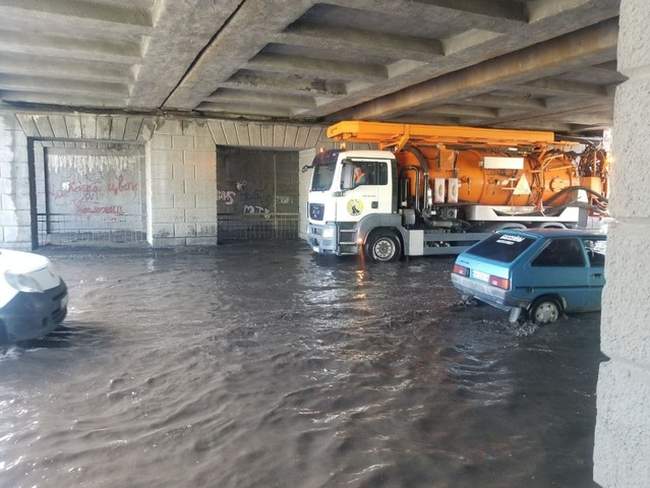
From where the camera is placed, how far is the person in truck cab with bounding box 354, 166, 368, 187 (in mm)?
13802

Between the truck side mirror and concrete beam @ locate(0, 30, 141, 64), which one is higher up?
concrete beam @ locate(0, 30, 141, 64)

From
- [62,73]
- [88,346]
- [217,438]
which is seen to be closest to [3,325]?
[88,346]

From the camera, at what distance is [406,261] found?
14.5 m

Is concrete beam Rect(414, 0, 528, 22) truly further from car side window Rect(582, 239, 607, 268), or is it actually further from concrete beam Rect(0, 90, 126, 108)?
concrete beam Rect(0, 90, 126, 108)

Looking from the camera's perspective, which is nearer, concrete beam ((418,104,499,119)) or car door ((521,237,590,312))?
car door ((521,237,590,312))

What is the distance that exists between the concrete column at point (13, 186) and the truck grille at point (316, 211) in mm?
7981

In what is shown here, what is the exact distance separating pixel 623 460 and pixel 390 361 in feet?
14.8

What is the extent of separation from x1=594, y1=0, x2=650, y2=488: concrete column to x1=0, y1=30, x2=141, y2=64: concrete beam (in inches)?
374

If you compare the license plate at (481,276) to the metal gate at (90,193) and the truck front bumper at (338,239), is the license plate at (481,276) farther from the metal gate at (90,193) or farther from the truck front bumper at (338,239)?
the metal gate at (90,193)

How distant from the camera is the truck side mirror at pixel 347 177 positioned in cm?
1374

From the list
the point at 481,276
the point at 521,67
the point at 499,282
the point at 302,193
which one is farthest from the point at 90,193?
the point at 499,282

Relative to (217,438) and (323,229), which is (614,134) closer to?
(217,438)

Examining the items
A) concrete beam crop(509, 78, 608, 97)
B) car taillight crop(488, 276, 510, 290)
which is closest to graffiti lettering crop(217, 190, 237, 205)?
concrete beam crop(509, 78, 608, 97)

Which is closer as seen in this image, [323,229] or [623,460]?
[623,460]
